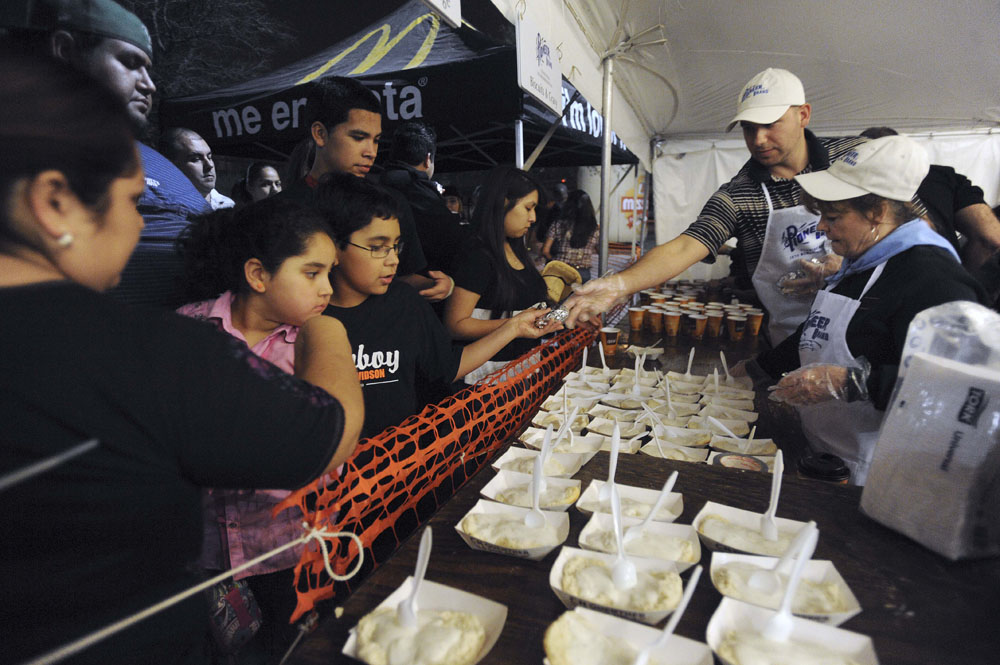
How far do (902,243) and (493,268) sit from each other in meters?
1.66

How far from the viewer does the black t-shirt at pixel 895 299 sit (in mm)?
1452

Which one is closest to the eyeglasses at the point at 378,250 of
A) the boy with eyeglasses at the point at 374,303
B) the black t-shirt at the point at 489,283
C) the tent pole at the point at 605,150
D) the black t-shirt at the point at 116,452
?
the boy with eyeglasses at the point at 374,303

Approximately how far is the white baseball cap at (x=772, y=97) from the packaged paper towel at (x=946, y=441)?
1718 millimetres

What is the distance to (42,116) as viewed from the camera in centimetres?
53

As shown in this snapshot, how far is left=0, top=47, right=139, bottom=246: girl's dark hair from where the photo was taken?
1.68ft

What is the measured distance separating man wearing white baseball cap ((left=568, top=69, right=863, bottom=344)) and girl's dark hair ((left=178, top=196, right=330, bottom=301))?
133 cm

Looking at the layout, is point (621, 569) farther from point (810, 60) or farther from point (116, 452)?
point (810, 60)

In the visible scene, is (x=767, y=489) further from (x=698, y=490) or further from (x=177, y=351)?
(x=177, y=351)

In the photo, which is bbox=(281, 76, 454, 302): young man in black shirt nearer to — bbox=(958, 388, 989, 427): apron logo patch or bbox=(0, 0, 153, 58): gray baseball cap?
bbox=(0, 0, 153, 58): gray baseball cap

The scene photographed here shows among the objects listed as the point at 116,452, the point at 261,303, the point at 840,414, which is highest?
the point at 261,303

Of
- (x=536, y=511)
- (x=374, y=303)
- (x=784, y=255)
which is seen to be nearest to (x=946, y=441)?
(x=536, y=511)

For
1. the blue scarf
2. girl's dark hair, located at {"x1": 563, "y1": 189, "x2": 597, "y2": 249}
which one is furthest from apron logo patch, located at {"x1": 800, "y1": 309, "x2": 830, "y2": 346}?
girl's dark hair, located at {"x1": 563, "y1": 189, "x2": 597, "y2": 249}

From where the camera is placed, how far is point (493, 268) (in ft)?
8.30

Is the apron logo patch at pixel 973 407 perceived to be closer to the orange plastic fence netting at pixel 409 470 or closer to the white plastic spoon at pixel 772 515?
the white plastic spoon at pixel 772 515
